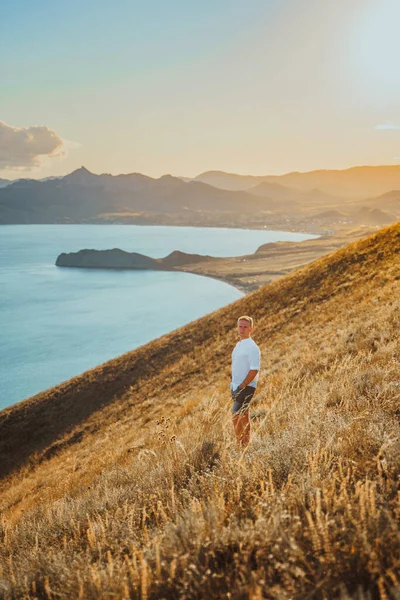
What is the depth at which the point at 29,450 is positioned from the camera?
1772 centimetres

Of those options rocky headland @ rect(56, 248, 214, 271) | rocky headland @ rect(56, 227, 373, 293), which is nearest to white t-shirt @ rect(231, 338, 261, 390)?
rocky headland @ rect(56, 227, 373, 293)

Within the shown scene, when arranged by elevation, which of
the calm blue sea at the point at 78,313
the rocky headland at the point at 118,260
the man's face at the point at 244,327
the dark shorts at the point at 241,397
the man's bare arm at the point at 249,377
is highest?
the rocky headland at the point at 118,260

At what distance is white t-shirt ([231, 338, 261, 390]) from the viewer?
5.90 m

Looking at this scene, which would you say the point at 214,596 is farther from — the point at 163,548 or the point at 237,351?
the point at 237,351

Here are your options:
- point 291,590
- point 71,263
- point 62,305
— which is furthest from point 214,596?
point 71,263

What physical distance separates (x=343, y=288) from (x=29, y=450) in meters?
18.2

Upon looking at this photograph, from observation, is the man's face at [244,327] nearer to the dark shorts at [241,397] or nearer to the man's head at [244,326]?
the man's head at [244,326]

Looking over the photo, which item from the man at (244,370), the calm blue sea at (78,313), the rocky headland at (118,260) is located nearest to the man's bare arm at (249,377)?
the man at (244,370)

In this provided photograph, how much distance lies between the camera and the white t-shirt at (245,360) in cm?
590

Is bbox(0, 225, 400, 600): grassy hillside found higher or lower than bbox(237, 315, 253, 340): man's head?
lower

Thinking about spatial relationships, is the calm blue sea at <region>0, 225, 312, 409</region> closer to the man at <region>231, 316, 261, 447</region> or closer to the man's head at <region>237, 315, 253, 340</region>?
the man at <region>231, 316, 261, 447</region>

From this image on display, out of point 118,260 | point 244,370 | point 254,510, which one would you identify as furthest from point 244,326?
point 118,260

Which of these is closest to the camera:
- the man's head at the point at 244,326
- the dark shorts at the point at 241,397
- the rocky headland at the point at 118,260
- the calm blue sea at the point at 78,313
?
the dark shorts at the point at 241,397

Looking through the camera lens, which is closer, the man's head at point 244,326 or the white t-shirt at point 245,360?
the white t-shirt at point 245,360
